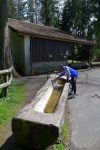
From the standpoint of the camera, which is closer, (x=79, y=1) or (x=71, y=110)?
(x=71, y=110)

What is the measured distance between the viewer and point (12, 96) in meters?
11.9

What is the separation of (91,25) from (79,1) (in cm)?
499

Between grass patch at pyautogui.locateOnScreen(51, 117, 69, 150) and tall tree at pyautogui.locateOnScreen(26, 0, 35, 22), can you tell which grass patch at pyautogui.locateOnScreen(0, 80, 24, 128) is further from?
tall tree at pyautogui.locateOnScreen(26, 0, 35, 22)

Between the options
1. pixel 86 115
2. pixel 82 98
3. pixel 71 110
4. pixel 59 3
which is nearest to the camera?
pixel 86 115

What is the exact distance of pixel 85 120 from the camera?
888 cm

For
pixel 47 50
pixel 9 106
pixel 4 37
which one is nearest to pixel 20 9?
pixel 47 50

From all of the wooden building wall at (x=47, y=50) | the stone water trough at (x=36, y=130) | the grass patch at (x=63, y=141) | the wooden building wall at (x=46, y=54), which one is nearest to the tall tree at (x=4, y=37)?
the wooden building wall at (x=46, y=54)

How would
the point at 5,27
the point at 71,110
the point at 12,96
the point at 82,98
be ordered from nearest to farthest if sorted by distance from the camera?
the point at 71,110, the point at 12,96, the point at 82,98, the point at 5,27

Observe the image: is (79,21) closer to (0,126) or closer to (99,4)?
(99,4)

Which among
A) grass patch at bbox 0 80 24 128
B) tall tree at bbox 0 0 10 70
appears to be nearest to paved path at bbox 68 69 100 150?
grass patch at bbox 0 80 24 128

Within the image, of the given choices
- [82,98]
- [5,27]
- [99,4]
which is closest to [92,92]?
[82,98]

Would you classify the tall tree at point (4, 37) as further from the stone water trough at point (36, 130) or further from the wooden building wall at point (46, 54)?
the stone water trough at point (36, 130)

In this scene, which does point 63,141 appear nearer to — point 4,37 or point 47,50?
point 4,37

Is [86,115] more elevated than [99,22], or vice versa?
[99,22]
